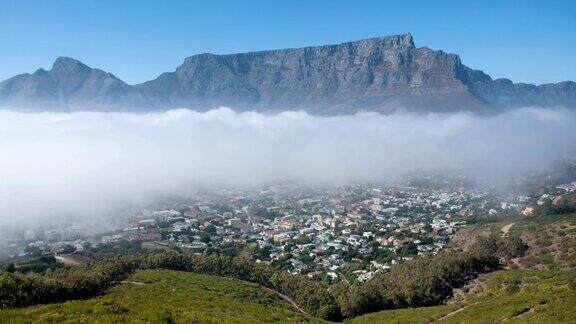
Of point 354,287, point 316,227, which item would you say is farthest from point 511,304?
point 316,227

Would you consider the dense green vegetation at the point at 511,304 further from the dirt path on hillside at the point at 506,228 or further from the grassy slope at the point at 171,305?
the dirt path on hillside at the point at 506,228

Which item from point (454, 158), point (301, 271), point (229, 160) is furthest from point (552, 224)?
point (229, 160)

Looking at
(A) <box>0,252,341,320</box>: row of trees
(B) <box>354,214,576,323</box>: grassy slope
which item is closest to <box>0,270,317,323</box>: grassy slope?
(A) <box>0,252,341,320</box>: row of trees

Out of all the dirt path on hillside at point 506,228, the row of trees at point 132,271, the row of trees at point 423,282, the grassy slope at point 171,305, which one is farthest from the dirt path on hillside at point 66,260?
the dirt path on hillside at point 506,228

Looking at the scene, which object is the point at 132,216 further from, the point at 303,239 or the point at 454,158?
the point at 454,158

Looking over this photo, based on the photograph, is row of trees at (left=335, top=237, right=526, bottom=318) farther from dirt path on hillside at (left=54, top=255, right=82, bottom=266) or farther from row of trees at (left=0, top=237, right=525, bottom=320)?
dirt path on hillside at (left=54, top=255, right=82, bottom=266)

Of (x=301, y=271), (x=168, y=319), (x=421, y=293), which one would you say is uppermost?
(x=168, y=319)
